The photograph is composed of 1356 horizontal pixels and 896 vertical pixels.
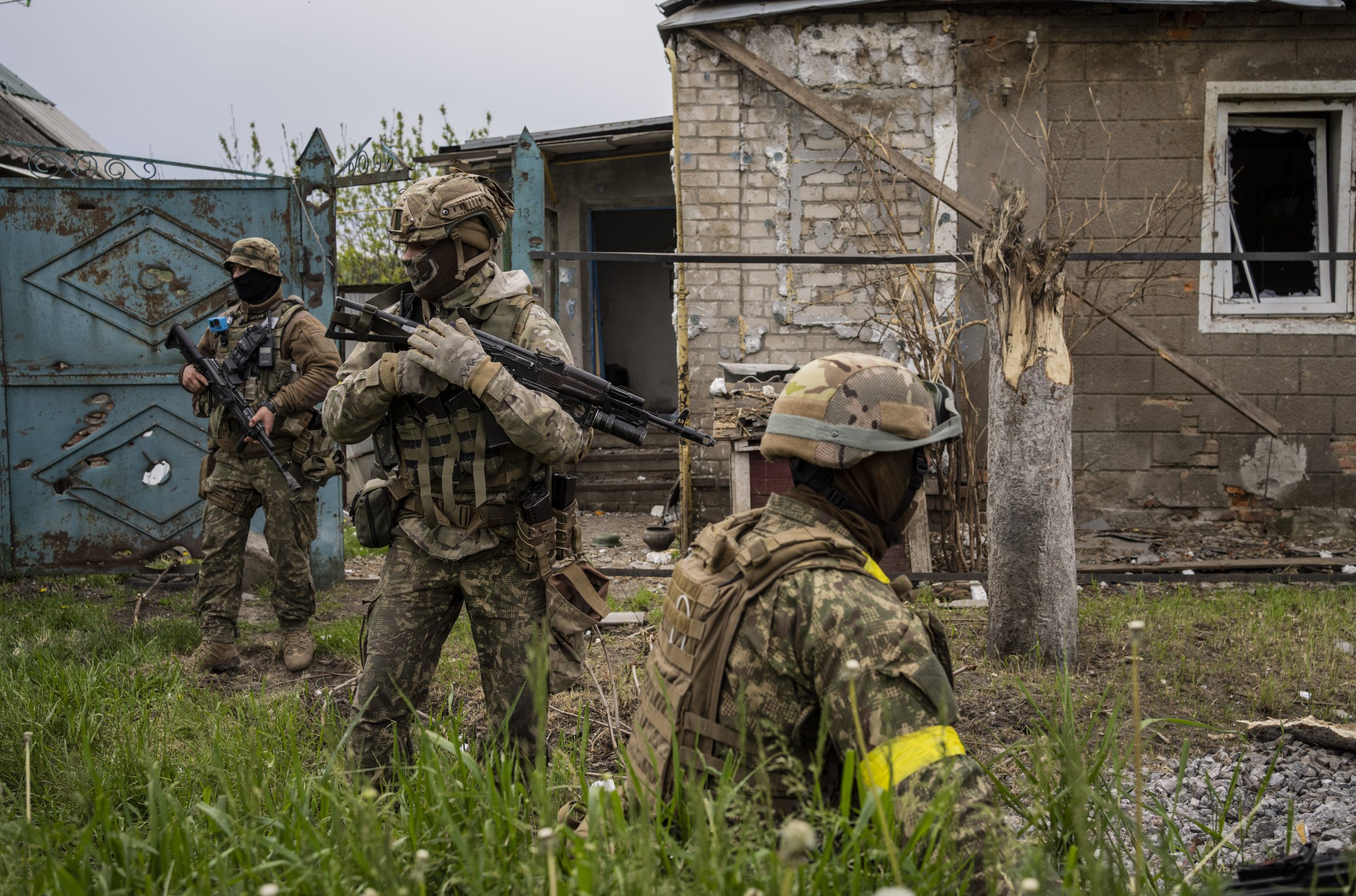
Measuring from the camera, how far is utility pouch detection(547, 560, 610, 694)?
296 centimetres

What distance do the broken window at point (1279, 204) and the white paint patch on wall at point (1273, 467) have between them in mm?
942

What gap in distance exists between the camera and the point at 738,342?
730 centimetres

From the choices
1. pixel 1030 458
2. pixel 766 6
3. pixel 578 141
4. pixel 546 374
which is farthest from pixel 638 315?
pixel 546 374

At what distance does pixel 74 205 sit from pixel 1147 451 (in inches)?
288

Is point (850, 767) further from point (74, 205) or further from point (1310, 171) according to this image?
point (1310, 171)

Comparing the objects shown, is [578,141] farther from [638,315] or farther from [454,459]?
[454,459]

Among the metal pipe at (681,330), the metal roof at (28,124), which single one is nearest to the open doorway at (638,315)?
the metal pipe at (681,330)

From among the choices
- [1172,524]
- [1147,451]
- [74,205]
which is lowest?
[1172,524]

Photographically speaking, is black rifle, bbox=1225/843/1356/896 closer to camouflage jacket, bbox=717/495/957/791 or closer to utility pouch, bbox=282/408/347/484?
camouflage jacket, bbox=717/495/957/791

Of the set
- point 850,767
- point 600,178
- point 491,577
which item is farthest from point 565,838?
point 600,178

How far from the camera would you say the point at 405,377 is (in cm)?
283

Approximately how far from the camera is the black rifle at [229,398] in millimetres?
4602

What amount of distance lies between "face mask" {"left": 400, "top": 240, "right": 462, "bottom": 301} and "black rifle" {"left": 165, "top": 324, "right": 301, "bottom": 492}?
1.93 m

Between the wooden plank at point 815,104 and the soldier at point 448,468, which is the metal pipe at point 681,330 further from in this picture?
the soldier at point 448,468
